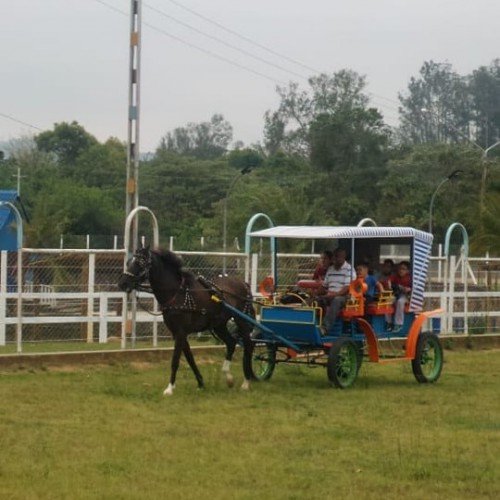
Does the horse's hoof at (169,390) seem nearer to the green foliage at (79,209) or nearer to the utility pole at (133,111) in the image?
the utility pole at (133,111)

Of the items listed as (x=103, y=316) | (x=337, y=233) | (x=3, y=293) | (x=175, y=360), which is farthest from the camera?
(x=103, y=316)

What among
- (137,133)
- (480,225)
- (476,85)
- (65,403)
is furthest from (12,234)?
(476,85)

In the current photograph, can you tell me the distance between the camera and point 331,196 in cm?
6662

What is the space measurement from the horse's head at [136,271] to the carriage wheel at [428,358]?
4336 millimetres

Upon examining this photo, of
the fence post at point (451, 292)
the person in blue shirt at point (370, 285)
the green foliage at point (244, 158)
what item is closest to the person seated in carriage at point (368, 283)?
the person in blue shirt at point (370, 285)

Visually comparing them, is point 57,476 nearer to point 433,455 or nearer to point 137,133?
point 433,455

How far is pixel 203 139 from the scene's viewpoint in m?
120

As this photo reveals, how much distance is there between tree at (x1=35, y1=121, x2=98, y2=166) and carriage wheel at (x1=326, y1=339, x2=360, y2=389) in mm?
74007

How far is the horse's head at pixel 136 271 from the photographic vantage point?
15.4 metres

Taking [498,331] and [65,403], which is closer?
[65,403]

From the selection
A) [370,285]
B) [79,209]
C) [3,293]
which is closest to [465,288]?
[370,285]

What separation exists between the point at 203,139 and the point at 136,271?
346ft

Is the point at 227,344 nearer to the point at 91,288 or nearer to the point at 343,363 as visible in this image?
the point at 343,363

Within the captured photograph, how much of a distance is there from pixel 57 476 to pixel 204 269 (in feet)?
36.7
